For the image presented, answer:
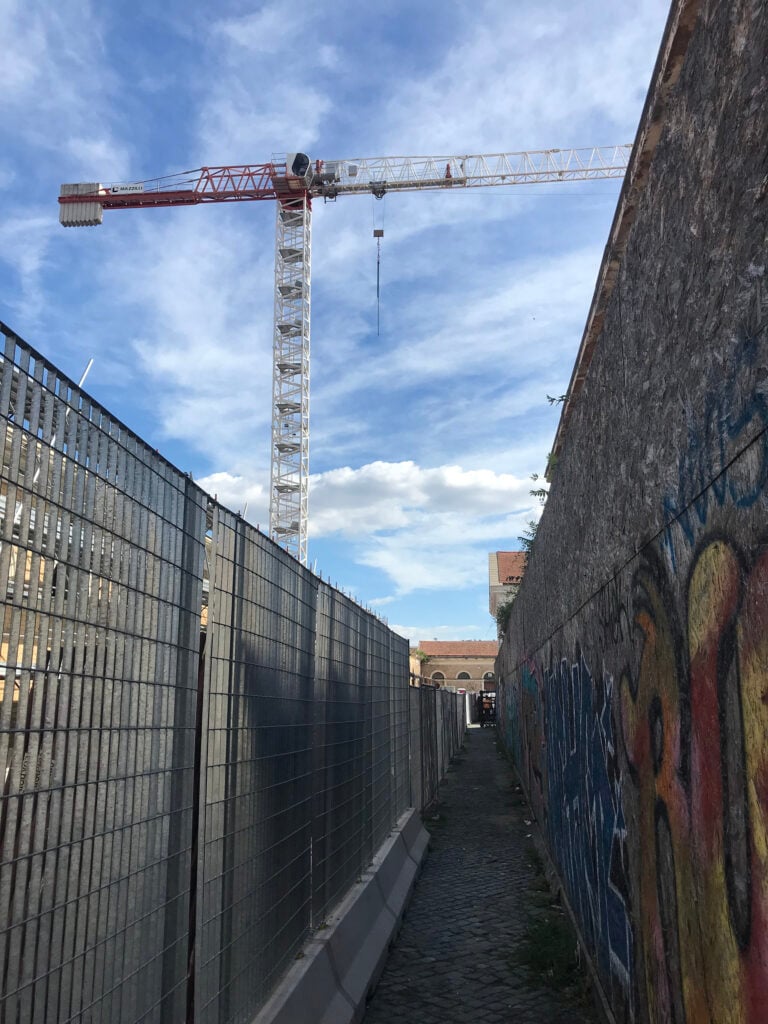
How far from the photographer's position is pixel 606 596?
16.3 ft

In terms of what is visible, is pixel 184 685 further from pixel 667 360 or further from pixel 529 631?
pixel 529 631

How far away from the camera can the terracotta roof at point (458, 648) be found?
80812mm

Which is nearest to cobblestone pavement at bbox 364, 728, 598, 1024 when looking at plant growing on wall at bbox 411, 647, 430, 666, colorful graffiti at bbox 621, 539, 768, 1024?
colorful graffiti at bbox 621, 539, 768, 1024

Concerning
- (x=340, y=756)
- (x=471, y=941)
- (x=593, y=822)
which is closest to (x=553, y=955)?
(x=471, y=941)

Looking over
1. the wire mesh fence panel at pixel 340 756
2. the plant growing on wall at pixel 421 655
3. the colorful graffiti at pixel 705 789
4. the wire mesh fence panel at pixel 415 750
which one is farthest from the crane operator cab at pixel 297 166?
the colorful graffiti at pixel 705 789

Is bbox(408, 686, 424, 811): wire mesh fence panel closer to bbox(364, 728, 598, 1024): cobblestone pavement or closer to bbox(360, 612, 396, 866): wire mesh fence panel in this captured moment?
bbox(364, 728, 598, 1024): cobblestone pavement

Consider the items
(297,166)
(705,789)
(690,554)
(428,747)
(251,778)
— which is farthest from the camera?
(297,166)

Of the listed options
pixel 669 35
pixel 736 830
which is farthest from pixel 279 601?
pixel 669 35

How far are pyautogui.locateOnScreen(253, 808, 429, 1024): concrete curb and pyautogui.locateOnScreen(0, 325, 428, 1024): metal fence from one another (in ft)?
0.49

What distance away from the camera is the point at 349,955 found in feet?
19.1

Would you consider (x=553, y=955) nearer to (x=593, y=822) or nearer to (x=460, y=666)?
(x=593, y=822)

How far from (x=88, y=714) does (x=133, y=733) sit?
1.20ft

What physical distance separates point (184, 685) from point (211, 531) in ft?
2.32

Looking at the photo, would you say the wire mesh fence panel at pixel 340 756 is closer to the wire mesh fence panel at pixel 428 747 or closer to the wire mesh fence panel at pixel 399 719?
the wire mesh fence panel at pixel 399 719
